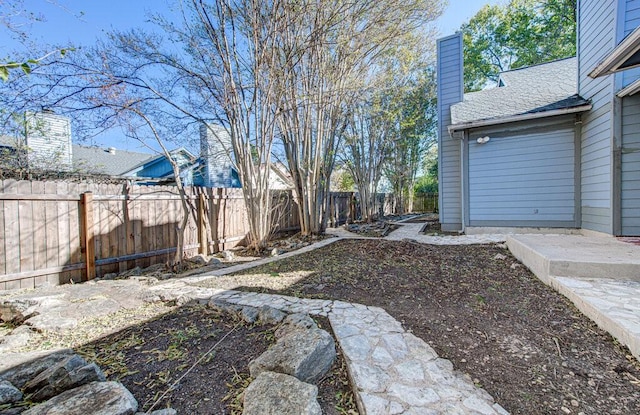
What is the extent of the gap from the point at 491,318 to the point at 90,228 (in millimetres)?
5580

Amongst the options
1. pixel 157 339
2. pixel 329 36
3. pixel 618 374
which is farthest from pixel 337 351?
pixel 329 36

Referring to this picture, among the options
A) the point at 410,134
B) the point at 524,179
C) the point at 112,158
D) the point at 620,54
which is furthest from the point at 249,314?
the point at 112,158

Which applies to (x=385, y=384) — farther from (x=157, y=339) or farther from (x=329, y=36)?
(x=329, y=36)

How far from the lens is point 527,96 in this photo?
24.0ft

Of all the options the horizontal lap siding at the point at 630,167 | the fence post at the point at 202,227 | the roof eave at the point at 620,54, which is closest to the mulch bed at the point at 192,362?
the fence post at the point at 202,227

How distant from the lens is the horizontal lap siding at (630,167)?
15.5ft

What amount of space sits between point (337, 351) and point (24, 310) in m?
3.17

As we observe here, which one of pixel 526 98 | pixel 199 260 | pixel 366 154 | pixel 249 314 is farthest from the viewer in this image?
pixel 366 154

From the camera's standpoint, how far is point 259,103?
19.4 feet

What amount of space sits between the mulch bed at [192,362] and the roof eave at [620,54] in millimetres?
4578

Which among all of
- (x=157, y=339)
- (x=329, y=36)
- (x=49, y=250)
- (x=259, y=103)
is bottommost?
(x=157, y=339)

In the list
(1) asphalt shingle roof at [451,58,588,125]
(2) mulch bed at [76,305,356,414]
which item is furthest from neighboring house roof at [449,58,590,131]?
(2) mulch bed at [76,305,356,414]

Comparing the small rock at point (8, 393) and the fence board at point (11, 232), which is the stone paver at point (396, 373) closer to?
the small rock at point (8, 393)

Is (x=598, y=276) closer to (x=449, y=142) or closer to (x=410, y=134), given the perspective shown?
(x=449, y=142)
